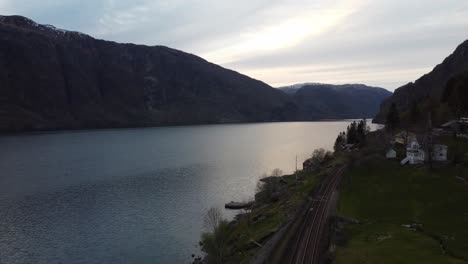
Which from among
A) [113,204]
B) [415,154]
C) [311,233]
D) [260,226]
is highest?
[415,154]

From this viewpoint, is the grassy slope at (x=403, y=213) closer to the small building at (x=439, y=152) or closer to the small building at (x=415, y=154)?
the small building at (x=415, y=154)

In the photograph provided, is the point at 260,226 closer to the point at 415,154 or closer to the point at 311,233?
the point at 311,233

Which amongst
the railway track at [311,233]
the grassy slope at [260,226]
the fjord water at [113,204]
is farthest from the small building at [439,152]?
the fjord water at [113,204]

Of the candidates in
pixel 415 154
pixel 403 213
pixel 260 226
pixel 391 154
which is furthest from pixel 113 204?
pixel 415 154

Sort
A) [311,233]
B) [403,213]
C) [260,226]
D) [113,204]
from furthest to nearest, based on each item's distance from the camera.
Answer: [113,204]
[260,226]
[403,213]
[311,233]

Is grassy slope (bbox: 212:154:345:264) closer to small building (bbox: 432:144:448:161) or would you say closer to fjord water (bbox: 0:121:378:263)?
fjord water (bbox: 0:121:378:263)

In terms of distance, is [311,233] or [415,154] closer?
[311,233]
